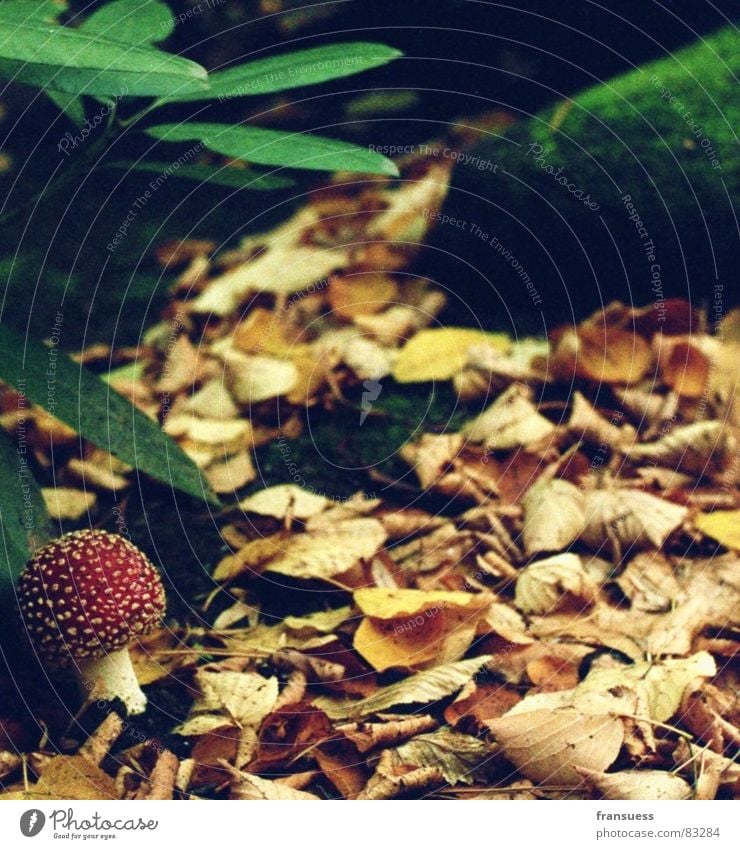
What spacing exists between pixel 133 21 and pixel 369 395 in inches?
28.7

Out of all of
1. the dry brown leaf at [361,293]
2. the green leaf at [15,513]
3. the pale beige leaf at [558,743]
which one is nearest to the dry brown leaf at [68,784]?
the green leaf at [15,513]

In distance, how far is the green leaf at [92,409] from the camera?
122 centimetres

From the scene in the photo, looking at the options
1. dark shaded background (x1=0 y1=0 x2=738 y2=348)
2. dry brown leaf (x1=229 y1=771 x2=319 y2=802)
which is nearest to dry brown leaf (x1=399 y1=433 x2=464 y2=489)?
dark shaded background (x1=0 y1=0 x2=738 y2=348)

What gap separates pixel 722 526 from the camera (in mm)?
1408

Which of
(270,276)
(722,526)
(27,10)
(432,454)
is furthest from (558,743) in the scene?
(270,276)

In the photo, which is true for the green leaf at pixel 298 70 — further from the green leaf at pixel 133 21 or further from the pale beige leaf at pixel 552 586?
the pale beige leaf at pixel 552 586

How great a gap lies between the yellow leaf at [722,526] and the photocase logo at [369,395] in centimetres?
58

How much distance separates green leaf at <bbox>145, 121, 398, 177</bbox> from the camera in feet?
3.95

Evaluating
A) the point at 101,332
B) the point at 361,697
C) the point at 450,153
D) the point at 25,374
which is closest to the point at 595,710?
the point at 361,697

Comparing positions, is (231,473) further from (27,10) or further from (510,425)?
(27,10)

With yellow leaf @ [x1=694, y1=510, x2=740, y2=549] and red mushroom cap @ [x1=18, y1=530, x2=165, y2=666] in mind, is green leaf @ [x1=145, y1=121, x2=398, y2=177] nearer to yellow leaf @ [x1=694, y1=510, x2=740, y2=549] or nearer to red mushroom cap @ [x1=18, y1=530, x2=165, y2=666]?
red mushroom cap @ [x1=18, y1=530, x2=165, y2=666]

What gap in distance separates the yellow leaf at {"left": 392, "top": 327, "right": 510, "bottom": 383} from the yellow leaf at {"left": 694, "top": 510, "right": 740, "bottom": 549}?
52 cm
